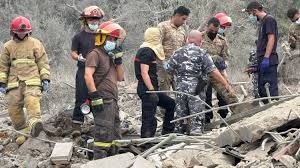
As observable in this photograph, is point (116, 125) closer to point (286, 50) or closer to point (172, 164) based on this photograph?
point (172, 164)

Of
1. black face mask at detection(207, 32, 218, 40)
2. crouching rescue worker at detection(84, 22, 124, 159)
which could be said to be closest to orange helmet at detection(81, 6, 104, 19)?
crouching rescue worker at detection(84, 22, 124, 159)

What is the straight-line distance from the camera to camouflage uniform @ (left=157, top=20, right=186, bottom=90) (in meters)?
9.18

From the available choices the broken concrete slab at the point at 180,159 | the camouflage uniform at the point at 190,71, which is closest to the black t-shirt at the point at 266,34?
the camouflage uniform at the point at 190,71

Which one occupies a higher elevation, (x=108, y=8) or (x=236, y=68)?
(x=108, y=8)

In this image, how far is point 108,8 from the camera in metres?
24.5

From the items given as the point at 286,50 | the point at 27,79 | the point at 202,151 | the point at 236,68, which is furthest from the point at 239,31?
the point at 202,151

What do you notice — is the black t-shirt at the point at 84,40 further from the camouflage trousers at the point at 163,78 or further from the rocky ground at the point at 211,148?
the rocky ground at the point at 211,148

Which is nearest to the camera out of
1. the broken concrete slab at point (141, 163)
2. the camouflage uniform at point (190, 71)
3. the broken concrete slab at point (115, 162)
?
the broken concrete slab at point (141, 163)

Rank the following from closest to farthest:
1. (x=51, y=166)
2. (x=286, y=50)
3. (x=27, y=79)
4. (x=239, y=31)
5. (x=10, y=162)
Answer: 1. (x=51, y=166)
2. (x=10, y=162)
3. (x=27, y=79)
4. (x=286, y=50)
5. (x=239, y=31)

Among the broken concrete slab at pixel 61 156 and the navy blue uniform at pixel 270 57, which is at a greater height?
the navy blue uniform at pixel 270 57

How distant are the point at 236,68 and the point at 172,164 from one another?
32.7 feet

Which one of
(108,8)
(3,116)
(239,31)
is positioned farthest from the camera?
(108,8)

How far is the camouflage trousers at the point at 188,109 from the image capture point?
8.23m

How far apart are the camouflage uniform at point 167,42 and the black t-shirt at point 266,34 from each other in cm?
119
